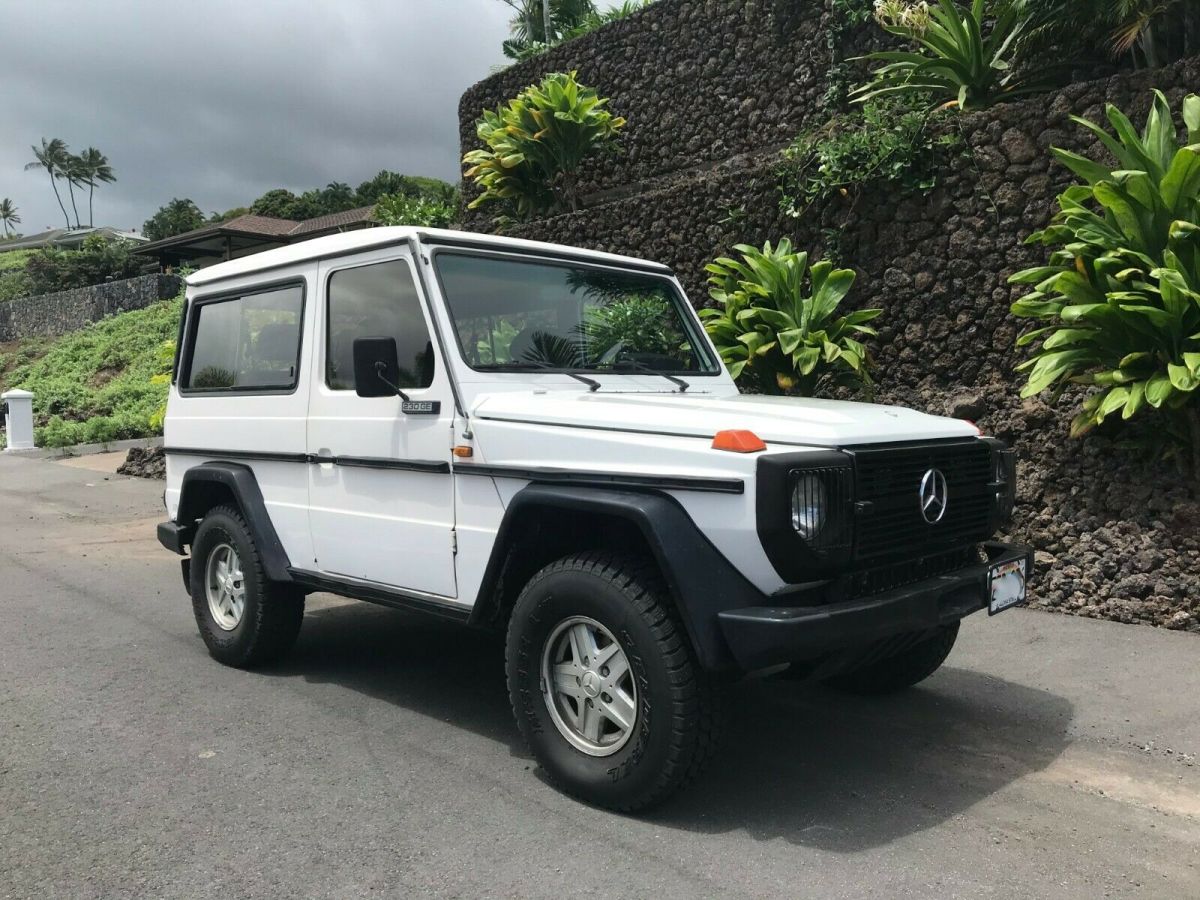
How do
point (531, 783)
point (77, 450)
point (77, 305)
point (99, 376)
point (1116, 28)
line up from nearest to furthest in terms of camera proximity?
point (531, 783) < point (1116, 28) < point (77, 450) < point (99, 376) < point (77, 305)

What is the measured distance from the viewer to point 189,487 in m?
5.70

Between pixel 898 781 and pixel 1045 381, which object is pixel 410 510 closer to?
pixel 898 781

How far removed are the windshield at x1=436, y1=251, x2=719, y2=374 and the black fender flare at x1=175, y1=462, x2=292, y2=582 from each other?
158 cm

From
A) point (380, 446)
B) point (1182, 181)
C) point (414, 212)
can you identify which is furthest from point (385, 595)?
point (414, 212)

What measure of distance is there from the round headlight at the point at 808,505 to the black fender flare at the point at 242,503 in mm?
2755

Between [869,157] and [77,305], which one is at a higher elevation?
[77,305]

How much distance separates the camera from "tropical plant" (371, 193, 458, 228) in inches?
693

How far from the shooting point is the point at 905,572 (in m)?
3.77

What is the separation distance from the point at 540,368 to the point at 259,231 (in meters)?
43.8

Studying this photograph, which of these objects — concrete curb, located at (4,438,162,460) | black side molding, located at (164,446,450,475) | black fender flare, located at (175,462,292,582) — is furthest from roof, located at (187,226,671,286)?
concrete curb, located at (4,438,162,460)

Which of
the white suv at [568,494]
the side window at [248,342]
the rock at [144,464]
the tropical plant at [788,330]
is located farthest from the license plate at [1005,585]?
the rock at [144,464]

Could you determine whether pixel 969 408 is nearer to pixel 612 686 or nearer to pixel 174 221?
pixel 612 686

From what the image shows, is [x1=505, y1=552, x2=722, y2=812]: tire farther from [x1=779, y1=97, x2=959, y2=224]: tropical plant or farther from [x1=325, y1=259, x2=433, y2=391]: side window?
[x1=779, y1=97, x2=959, y2=224]: tropical plant

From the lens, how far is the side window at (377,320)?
4414mm
